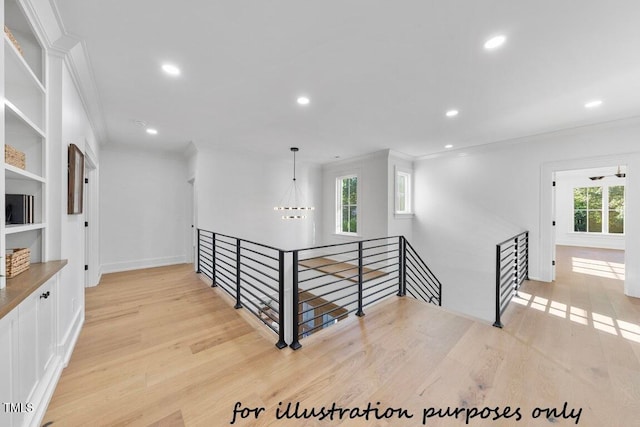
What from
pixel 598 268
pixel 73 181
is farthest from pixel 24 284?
pixel 598 268

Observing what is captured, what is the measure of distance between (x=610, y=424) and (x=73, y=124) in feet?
15.1

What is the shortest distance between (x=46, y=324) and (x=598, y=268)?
27.1ft

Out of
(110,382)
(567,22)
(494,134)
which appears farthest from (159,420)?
(494,134)

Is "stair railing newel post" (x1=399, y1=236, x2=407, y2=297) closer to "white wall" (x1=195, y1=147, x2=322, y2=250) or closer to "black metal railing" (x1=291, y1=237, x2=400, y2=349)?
"black metal railing" (x1=291, y1=237, x2=400, y2=349)

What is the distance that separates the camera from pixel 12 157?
146cm

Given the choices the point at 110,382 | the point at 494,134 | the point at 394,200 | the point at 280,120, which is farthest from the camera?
the point at 394,200

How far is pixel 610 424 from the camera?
4.76 ft

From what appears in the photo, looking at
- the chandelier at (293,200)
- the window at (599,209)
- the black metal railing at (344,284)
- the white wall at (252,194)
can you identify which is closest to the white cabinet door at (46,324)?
the black metal railing at (344,284)

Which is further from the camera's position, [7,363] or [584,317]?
[584,317]

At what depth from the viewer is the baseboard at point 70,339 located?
6.29 ft

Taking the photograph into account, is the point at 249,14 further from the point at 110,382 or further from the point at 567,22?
the point at 110,382

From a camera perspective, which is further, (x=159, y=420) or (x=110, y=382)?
(x=110, y=382)

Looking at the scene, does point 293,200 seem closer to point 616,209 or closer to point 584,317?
point 584,317

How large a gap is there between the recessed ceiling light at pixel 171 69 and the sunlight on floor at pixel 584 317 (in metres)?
4.83
